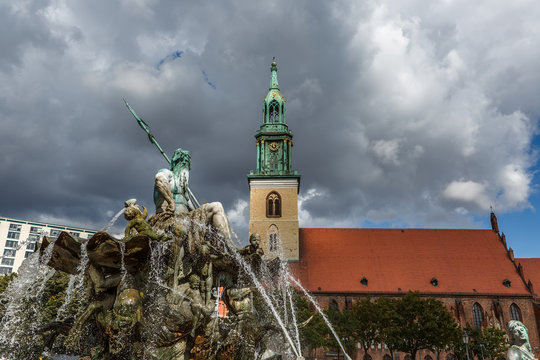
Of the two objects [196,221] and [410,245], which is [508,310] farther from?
[196,221]

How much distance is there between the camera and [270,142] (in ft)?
154

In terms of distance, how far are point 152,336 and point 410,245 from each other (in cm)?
4165

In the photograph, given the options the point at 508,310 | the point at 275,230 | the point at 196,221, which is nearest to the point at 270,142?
the point at 275,230

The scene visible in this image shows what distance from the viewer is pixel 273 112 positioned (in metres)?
49.0

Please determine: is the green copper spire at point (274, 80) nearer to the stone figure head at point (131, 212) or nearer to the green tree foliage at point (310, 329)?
the green tree foliage at point (310, 329)

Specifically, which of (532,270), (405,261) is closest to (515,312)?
(532,270)

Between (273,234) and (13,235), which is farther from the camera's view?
(13,235)

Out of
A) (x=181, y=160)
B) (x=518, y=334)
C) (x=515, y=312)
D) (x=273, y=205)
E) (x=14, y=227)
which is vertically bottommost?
(x=518, y=334)

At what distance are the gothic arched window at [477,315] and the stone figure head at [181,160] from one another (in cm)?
3918

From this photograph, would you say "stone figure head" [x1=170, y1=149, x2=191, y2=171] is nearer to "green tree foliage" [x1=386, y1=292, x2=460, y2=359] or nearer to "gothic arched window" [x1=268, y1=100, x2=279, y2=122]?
"green tree foliage" [x1=386, y1=292, x2=460, y2=359]

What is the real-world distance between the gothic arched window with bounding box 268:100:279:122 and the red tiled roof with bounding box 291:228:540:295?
13.5 meters

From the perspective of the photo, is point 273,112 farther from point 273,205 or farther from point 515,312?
point 515,312

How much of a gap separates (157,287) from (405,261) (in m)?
39.2

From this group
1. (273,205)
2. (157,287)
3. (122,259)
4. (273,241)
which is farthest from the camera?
(273,205)
